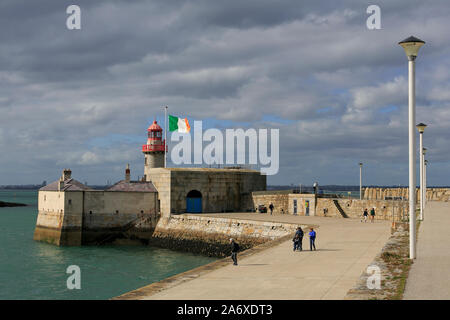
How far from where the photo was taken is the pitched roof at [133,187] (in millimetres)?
46281

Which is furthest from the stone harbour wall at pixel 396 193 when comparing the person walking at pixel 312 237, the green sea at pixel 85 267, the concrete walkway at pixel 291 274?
the person walking at pixel 312 237

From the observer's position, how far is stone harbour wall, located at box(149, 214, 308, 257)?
35312 millimetres

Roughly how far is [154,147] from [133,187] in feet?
29.4

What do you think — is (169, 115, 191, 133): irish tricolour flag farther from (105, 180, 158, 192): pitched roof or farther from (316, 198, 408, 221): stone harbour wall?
(316, 198, 408, 221): stone harbour wall

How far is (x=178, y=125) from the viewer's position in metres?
50.5

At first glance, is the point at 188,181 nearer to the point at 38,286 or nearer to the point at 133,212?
the point at 133,212

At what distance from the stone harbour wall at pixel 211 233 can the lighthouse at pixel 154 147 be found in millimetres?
10629

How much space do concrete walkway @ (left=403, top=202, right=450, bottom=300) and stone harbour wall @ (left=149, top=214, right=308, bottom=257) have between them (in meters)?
12.2

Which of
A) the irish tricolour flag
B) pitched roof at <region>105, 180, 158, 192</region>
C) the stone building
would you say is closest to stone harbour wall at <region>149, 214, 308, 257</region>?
the stone building

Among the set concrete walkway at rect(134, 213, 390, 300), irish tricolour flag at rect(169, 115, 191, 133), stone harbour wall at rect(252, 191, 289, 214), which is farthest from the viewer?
irish tricolour flag at rect(169, 115, 191, 133)

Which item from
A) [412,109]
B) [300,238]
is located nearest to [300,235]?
[300,238]

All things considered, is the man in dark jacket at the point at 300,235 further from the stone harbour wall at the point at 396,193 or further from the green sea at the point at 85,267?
the stone harbour wall at the point at 396,193

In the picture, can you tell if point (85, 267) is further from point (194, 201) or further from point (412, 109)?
point (412, 109)
